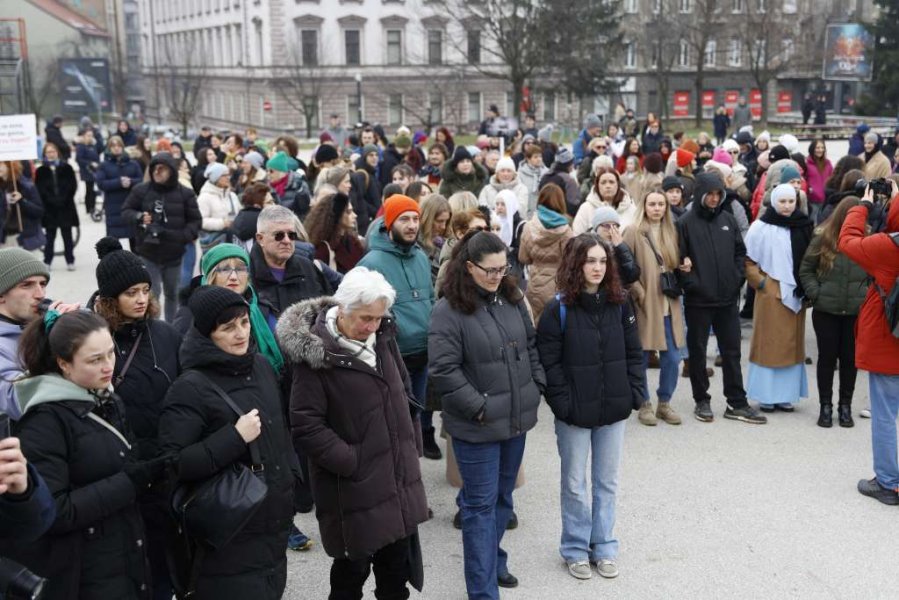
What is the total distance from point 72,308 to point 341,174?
5.46 m

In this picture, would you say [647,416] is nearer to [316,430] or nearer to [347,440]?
[347,440]

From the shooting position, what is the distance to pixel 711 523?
5898 millimetres

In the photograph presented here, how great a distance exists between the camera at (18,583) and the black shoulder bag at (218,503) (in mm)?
773

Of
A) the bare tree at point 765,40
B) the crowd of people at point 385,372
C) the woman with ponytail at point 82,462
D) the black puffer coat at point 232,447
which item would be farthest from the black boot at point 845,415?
the bare tree at point 765,40

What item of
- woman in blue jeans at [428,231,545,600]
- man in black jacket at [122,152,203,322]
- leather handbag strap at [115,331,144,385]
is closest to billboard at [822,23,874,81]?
man in black jacket at [122,152,203,322]

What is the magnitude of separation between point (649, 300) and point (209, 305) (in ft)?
14.5

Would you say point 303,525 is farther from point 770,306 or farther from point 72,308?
point 770,306

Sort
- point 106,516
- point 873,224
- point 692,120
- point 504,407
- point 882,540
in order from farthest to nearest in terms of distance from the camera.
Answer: point 692,120 < point 873,224 < point 882,540 < point 504,407 < point 106,516

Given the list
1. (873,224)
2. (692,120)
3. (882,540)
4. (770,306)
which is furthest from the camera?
(692,120)

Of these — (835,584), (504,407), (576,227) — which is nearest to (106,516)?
(504,407)

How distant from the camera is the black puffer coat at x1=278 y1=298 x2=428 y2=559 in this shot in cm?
413

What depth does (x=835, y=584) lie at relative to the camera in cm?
516

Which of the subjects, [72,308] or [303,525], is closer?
[72,308]

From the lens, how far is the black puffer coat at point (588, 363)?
201 inches
